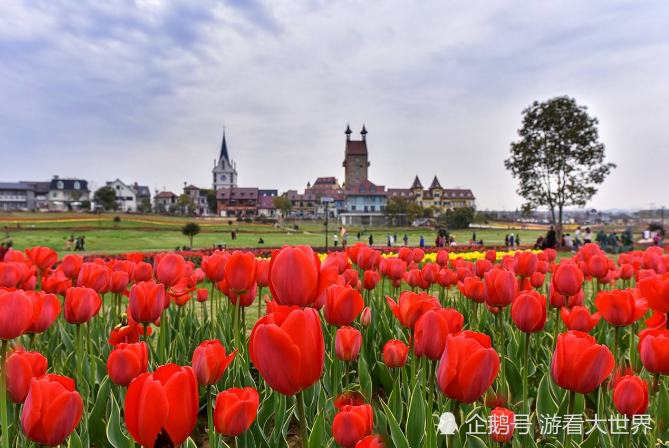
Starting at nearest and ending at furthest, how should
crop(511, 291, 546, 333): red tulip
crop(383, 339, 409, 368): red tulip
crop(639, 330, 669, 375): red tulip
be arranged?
crop(639, 330, 669, 375): red tulip, crop(511, 291, 546, 333): red tulip, crop(383, 339, 409, 368): red tulip

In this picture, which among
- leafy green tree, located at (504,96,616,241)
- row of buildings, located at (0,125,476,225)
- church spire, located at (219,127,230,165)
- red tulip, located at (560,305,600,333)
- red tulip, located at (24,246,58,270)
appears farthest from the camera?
church spire, located at (219,127,230,165)

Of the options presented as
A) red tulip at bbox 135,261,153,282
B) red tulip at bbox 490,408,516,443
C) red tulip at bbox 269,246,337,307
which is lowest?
red tulip at bbox 490,408,516,443

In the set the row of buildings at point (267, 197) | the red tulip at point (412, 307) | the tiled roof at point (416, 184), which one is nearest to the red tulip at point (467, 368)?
the red tulip at point (412, 307)

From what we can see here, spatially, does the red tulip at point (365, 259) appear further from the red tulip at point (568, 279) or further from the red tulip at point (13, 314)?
the red tulip at point (13, 314)

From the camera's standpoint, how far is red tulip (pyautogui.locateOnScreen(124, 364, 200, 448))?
950 millimetres

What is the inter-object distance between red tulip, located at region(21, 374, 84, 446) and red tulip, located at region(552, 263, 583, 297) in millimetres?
2551

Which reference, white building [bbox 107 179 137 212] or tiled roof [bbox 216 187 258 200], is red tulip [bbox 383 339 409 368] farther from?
white building [bbox 107 179 137 212]

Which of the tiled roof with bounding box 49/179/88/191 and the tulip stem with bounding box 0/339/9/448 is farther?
the tiled roof with bounding box 49/179/88/191

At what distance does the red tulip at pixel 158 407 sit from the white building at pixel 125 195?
115659 millimetres

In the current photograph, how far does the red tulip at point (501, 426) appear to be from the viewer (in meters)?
1.46

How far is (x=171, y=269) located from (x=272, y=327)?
1.93m

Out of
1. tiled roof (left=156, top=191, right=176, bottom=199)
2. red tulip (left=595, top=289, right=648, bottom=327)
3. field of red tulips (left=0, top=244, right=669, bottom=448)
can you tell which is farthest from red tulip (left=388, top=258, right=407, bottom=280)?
tiled roof (left=156, top=191, right=176, bottom=199)

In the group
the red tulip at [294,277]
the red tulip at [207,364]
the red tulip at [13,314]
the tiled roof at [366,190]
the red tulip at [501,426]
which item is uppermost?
the tiled roof at [366,190]

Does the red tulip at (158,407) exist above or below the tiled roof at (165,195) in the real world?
below
